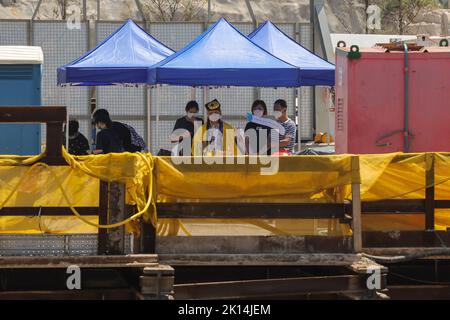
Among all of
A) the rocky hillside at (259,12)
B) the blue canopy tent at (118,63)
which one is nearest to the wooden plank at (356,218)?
the blue canopy tent at (118,63)

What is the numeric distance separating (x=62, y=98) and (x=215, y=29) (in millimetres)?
7262

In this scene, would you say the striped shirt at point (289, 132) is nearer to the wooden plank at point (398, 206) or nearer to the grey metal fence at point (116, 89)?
the wooden plank at point (398, 206)

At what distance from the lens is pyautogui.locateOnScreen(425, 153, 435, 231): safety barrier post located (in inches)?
278

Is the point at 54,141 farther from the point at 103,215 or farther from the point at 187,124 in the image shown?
the point at 187,124

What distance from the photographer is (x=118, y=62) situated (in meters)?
15.1

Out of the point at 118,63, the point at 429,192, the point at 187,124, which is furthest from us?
the point at 118,63

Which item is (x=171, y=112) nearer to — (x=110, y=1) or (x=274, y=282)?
(x=274, y=282)

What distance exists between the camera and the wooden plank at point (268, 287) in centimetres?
665

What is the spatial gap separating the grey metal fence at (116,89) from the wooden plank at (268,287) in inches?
573

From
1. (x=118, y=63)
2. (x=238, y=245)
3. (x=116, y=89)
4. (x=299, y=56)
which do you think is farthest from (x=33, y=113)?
(x=116, y=89)

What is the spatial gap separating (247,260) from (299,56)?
9.78 metres

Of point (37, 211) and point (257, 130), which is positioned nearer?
point (37, 211)

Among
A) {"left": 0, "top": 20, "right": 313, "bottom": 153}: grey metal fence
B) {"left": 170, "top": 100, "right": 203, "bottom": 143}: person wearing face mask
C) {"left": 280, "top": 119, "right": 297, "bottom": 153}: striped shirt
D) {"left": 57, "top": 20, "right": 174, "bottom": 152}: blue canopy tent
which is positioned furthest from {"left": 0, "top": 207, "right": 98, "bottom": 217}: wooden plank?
{"left": 0, "top": 20, "right": 313, "bottom": 153}: grey metal fence

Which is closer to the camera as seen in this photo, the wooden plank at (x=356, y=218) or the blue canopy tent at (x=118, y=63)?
the wooden plank at (x=356, y=218)
